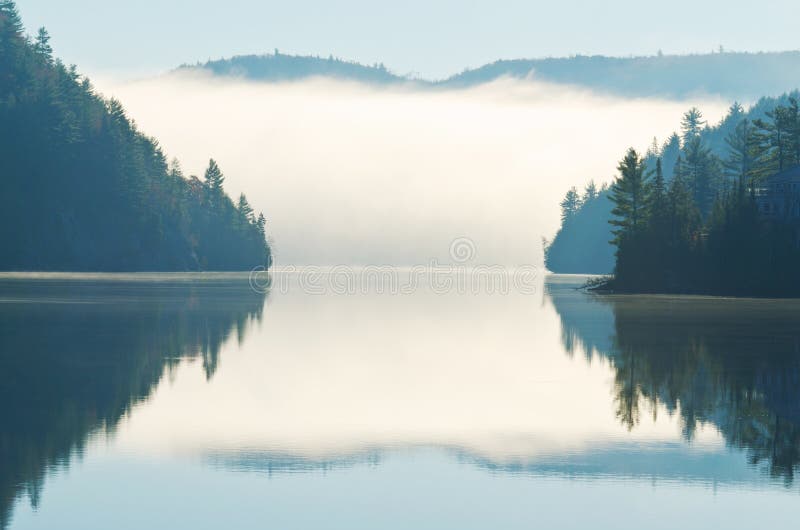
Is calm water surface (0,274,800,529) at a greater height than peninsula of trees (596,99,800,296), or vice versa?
peninsula of trees (596,99,800,296)

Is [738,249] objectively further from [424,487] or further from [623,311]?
[424,487]

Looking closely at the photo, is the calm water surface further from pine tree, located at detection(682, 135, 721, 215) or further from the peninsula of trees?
pine tree, located at detection(682, 135, 721, 215)

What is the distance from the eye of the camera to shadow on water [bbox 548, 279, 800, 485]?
78.8 ft

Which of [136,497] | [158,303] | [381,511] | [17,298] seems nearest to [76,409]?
[136,497]

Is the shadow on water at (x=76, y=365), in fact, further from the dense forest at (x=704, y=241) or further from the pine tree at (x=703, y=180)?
the pine tree at (x=703, y=180)

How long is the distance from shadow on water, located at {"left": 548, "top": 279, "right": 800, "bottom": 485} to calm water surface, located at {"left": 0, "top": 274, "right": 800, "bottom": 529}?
126 mm

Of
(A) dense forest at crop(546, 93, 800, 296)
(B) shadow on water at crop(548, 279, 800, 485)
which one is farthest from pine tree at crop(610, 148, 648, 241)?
(B) shadow on water at crop(548, 279, 800, 485)

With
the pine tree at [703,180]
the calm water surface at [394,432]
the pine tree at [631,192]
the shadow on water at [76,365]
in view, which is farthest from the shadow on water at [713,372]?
the pine tree at [703,180]

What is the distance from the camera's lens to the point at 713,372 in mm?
36219

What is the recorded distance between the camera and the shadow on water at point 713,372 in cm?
2403

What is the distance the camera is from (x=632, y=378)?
114 ft

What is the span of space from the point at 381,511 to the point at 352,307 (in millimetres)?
66939

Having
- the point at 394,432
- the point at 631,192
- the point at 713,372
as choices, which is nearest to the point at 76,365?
the point at 394,432

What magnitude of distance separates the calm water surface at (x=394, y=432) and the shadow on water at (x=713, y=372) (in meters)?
0.13
